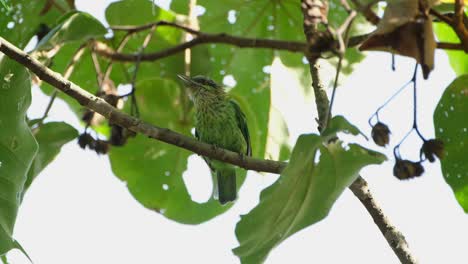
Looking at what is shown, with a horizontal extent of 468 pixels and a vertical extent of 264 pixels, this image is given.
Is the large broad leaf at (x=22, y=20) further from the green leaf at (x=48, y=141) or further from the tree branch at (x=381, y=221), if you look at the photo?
the tree branch at (x=381, y=221)

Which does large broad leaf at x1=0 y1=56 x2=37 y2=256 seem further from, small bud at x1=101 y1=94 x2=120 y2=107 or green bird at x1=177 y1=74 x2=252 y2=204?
green bird at x1=177 y1=74 x2=252 y2=204

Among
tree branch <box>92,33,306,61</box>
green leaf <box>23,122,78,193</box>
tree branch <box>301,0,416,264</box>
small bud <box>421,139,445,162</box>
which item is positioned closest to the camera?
small bud <box>421,139,445,162</box>

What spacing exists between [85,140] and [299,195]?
5.82 ft

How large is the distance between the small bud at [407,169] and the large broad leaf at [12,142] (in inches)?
56.0

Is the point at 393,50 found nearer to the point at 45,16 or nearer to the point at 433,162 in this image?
the point at 433,162

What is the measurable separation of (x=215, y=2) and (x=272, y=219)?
2.29 meters

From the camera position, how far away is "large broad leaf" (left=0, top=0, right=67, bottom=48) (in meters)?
4.31

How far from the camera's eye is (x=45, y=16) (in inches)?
175

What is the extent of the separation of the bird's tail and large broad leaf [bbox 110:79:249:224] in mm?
294

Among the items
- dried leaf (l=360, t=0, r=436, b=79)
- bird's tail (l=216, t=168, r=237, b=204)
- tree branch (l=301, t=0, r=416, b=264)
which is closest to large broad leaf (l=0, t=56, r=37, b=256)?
tree branch (l=301, t=0, r=416, b=264)

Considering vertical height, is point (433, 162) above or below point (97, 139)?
below

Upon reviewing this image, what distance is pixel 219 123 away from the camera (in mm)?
5859

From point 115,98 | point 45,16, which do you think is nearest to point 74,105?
point 45,16

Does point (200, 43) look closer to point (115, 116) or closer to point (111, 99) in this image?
point (111, 99)
